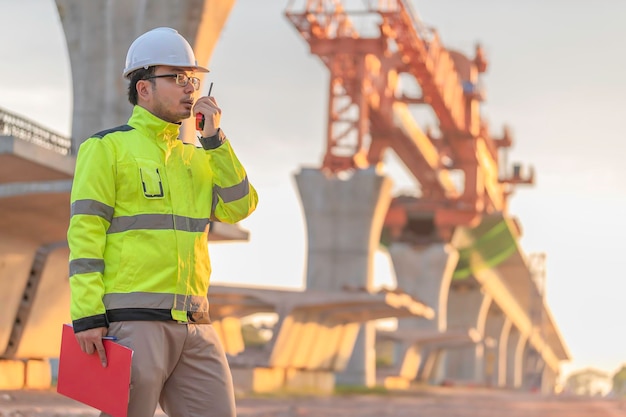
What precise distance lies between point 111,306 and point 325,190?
3674cm

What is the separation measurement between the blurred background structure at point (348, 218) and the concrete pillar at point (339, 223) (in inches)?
1.7

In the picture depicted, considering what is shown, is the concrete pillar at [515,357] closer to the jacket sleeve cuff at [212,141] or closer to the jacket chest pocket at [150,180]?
the jacket sleeve cuff at [212,141]

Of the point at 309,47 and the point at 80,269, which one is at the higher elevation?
the point at 309,47

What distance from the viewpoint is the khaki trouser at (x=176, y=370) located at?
512 centimetres

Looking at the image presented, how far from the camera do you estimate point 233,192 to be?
5.58 meters

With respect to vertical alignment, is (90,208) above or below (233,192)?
below

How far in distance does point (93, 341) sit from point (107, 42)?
1700 centimetres

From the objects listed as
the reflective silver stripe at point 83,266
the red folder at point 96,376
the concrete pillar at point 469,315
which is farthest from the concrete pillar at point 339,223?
the reflective silver stripe at point 83,266

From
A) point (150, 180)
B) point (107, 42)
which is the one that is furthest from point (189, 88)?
point (107, 42)

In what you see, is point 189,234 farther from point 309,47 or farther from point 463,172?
point 463,172

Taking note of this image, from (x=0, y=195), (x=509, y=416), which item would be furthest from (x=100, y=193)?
(x=509, y=416)

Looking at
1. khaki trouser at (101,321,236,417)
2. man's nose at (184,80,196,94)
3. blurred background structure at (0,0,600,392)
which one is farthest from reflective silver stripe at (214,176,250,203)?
blurred background structure at (0,0,600,392)

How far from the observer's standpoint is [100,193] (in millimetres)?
5199

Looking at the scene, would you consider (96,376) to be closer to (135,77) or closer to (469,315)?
(135,77)
